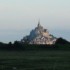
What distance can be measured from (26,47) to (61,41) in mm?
16721

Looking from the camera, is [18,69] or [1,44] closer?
[18,69]

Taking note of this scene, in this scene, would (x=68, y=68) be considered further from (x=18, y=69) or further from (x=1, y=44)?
(x=1, y=44)

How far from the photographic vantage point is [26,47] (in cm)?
10056

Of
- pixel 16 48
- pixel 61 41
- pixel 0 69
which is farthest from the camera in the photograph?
pixel 61 41

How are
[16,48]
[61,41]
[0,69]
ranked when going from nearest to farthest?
[0,69] < [16,48] < [61,41]

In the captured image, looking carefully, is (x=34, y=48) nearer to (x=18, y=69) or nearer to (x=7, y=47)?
(x=7, y=47)

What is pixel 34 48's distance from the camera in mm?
100812

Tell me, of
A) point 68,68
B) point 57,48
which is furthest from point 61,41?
point 68,68

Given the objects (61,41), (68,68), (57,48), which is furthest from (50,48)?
(68,68)

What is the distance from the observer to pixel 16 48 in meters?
97.4

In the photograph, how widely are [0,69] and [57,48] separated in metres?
67.0

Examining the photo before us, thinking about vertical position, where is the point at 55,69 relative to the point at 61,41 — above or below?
below

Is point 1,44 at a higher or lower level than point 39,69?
higher

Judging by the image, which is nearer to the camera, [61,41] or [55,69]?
[55,69]
